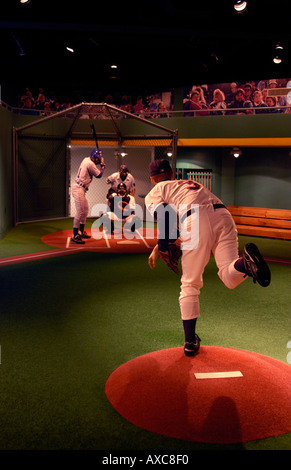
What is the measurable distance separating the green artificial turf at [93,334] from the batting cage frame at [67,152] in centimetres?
682

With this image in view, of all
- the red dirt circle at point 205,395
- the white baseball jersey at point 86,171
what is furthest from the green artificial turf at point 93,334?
the white baseball jersey at point 86,171

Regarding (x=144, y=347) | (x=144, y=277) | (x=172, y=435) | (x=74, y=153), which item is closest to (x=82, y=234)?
(x=144, y=277)

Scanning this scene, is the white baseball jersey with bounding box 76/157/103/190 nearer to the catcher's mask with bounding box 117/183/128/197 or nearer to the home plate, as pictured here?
the catcher's mask with bounding box 117/183/128/197

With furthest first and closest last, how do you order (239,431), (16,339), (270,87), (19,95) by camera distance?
1. (19,95)
2. (270,87)
3. (16,339)
4. (239,431)

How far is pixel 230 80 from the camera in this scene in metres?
17.7

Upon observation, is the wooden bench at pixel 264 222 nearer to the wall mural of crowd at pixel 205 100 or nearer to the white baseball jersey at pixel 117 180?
the white baseball jersey at pixel 117 180

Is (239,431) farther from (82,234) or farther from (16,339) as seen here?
(82,234)

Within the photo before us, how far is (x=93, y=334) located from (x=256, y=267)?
2367 mm

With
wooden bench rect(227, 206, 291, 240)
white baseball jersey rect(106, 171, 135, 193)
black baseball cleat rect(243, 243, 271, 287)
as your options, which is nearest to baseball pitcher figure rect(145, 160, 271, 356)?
black baseball cleat rect(243, 243, 271, 287)

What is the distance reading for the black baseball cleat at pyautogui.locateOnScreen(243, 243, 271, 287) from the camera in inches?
147

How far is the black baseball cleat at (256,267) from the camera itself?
3.74 m

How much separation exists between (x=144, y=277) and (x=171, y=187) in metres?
3.89
